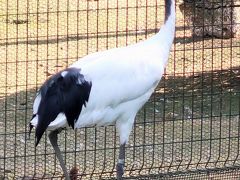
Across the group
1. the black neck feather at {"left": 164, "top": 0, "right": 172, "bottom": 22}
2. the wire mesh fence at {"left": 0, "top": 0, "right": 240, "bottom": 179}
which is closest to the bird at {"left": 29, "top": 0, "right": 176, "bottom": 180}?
the black neck feather at {"left": 164, "top": 0, "right": 172, "bottom": 22}

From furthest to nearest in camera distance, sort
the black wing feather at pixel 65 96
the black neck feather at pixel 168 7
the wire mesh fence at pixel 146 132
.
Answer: the wire mesh fence at pixel 146 132, the black neck feather at pixel 168 7, the black wing feather at pixel 65 96

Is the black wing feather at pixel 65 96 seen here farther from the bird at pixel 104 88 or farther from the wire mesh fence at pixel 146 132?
the wire mesh fence at pixel 146 132

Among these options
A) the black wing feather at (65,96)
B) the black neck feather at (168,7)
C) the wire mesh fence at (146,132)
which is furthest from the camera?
the wire mesh fence at (146,132)

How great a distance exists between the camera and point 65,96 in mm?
6461

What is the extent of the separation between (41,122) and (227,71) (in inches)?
181

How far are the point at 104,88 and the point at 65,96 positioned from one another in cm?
32

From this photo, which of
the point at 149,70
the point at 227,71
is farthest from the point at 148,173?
the point at 227,71

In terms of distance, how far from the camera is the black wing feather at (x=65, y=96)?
21.0 feet

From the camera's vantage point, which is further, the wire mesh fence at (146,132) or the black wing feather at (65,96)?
the wire mesh fence at (146,132)

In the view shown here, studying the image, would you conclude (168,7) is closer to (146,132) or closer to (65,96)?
(65,96)

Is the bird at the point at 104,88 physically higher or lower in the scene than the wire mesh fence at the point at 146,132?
higher

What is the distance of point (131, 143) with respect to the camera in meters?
8.60

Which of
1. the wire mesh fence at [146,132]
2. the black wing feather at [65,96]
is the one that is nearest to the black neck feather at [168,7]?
the wire mesh fence at [146,132]

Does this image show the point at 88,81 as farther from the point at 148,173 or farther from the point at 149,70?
the point at 148,173
